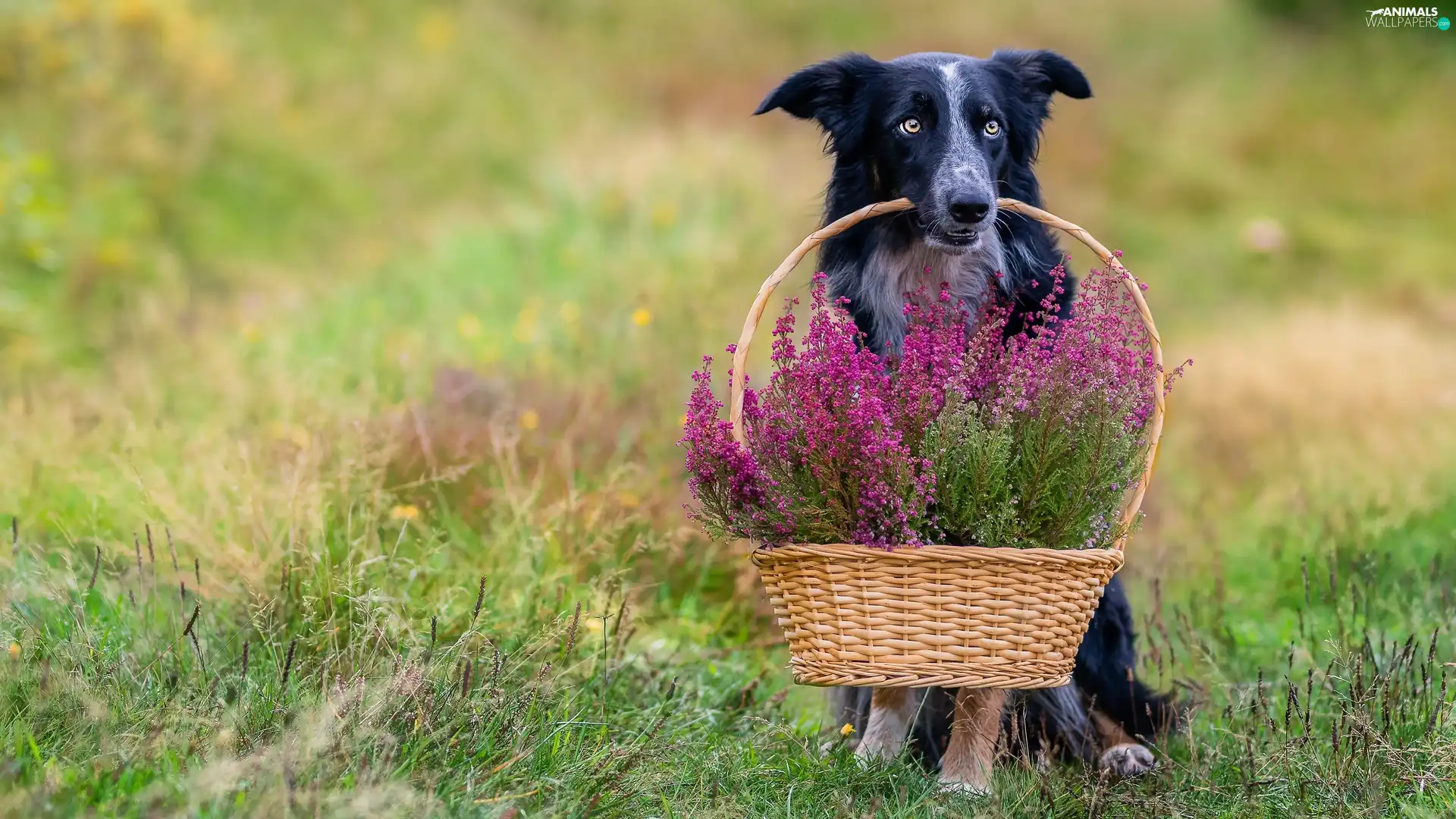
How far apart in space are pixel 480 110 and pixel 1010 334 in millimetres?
9673

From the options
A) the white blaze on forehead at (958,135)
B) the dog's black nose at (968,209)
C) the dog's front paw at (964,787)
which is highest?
the white blaze on forehead at (958,135)

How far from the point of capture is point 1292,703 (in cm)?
300

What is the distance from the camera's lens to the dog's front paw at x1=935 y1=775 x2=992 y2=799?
9.49 ft

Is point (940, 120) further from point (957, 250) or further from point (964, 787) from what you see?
point (964, 787)

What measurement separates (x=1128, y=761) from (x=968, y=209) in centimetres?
138

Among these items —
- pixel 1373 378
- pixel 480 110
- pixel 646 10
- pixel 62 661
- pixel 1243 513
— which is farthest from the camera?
pixel 646 10

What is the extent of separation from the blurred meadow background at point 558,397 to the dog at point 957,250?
145 mm

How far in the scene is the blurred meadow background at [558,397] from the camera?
2.74 m

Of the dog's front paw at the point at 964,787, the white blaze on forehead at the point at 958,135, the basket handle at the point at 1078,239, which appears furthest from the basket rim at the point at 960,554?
the white blaze on forehead at the point at 958,135

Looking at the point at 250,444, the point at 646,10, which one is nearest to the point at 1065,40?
the point at 646,10

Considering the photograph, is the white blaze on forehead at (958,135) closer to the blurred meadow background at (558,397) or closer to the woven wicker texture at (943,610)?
the blurred meadow background at (558,397)

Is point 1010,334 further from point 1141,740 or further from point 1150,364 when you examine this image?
point 1141,740

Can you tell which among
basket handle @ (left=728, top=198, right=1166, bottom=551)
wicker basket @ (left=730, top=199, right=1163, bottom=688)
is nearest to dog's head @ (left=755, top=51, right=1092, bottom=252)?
basket handle @ (left=728, top=198, right=1166, bottom=551)

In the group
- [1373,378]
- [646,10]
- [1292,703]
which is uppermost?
[646,10]
